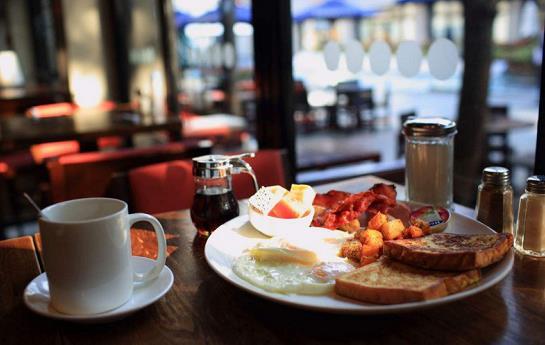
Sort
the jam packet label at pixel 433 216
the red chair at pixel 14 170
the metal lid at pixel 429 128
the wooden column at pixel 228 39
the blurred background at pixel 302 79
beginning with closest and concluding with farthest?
the jam packet label at pixel 433 216, the metal lid at pixel 429 128, the blurred background at pixel 302 79, the red chair at pixel 14 170, the wooden column at pixel 228 39

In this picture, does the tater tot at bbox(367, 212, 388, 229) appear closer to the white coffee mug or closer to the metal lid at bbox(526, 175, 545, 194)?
the metal lid at bbox(526, 175, 545, 194)

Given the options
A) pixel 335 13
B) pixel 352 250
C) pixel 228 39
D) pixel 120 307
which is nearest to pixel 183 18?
pixel 228 39

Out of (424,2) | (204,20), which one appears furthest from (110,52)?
(424,2)

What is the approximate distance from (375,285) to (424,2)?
312cm

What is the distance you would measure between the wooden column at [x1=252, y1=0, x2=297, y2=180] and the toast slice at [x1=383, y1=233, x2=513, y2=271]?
1500 mm

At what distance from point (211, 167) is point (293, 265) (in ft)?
1.09

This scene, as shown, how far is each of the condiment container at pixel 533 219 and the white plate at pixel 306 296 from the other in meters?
0.08

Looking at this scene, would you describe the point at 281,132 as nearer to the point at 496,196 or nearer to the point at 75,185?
the point at 75,185

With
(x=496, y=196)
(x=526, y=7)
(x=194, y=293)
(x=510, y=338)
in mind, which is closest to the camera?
(x=510, y=338)

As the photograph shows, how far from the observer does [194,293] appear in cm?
95

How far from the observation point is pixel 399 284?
2.75ft

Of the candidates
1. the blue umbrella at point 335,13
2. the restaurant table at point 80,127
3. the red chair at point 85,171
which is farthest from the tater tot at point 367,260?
the restaurant table at point 80,127

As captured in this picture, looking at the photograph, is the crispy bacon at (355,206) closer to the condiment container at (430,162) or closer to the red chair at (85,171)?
the condiment container at (430,162)

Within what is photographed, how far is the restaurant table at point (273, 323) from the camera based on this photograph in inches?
30.9
